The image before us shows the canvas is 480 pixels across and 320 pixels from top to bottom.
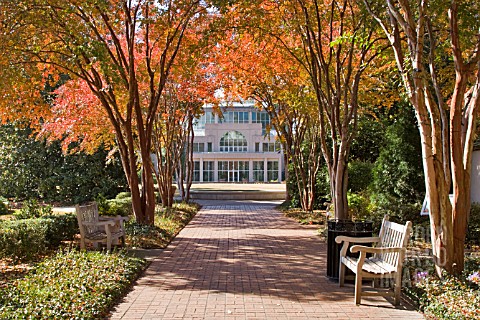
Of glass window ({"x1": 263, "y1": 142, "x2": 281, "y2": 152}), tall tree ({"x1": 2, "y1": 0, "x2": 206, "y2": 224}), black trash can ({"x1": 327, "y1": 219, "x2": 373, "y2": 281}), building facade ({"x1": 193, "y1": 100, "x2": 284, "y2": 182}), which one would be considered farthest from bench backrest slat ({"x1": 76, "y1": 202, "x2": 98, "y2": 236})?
glass window ({"x1": 263, "y1": 142, "x2": 281, "y2": 152})

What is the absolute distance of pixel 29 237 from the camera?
983cm

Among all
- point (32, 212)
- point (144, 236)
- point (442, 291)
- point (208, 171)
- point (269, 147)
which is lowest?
point (144, 236)

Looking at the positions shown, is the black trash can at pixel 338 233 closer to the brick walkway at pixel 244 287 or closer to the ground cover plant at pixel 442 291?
the brick walkway at pixel 244 287

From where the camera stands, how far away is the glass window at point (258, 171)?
7074cm

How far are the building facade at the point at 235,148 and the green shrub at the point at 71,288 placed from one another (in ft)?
201

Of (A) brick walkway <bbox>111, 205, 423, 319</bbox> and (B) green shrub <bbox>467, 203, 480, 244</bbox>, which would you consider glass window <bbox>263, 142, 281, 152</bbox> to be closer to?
(A) brick walkway <bbox>111, 205, 423, 319</bbox>

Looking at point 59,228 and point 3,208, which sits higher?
point 59,228

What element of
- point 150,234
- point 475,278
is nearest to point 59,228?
point 150,234

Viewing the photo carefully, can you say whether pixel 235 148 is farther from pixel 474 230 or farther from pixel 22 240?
pixel 22 240

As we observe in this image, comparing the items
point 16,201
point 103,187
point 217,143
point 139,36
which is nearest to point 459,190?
point 139,36

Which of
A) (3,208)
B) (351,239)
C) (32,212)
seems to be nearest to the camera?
(351,239)

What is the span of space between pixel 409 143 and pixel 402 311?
10265 mm

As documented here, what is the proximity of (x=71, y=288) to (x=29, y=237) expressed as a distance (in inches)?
146

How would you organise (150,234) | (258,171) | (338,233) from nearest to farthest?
(338,233)
(150,234)
(258,171)
